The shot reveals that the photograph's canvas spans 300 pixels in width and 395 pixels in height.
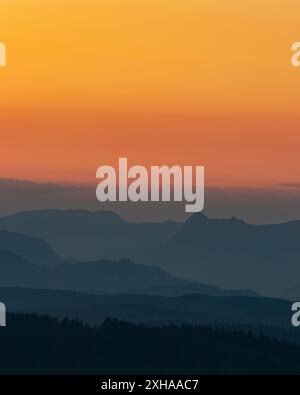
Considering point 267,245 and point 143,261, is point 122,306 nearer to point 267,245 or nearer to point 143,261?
point 143,261

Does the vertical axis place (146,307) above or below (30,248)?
below

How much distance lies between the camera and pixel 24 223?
1030 inches

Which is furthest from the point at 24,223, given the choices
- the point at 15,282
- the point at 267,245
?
the point at 267,245

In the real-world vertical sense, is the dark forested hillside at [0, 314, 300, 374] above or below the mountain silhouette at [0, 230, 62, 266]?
below

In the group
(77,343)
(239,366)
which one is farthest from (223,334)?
(77,343)

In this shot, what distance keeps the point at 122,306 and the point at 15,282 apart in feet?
6.94

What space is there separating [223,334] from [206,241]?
6.37 feet

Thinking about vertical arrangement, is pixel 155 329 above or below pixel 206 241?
below

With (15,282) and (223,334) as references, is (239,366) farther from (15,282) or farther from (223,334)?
(15,282)

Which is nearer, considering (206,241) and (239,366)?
(239,366)

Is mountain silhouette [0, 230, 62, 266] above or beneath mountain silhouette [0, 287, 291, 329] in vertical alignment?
above

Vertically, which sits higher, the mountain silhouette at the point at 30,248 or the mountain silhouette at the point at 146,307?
the mountain silhouette at the point at 30,248

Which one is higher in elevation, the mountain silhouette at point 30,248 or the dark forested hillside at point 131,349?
the mountain silhouette at point 30,248

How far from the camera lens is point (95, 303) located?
85.7 feet
